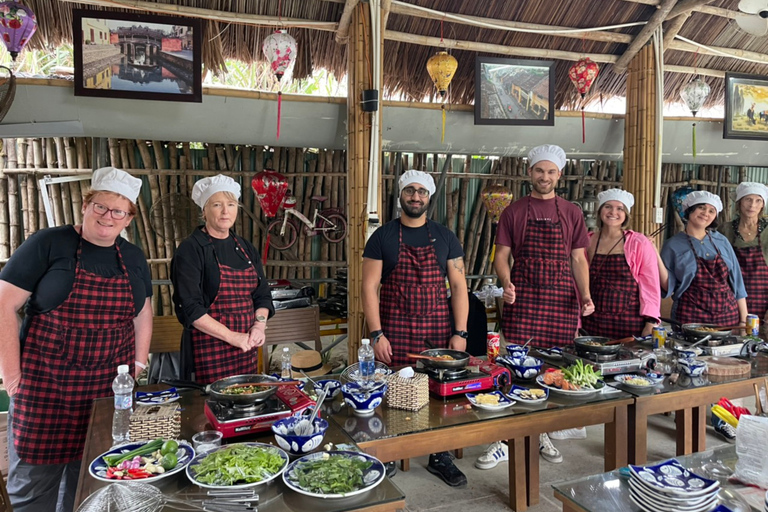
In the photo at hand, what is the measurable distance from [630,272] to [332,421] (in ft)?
9.18

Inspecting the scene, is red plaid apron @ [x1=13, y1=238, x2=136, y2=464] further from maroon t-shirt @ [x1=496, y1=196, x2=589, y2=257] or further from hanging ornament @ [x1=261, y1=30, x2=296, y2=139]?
hanging ornament @ [x1=261, y1=30, x2=296, y2=139]

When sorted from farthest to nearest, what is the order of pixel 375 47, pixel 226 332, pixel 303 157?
pixel 303 157 < pixel 375 47 < pixel 226 332

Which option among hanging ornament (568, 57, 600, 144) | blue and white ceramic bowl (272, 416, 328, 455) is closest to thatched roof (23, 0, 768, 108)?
hanging ornament (568, 57, 600, 144)

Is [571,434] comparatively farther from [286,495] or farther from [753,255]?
[286,495]

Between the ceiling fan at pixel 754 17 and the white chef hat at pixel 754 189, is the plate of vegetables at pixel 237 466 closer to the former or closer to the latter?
the ceiling fan at pixel 754 17

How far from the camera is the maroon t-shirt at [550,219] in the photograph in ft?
13.2

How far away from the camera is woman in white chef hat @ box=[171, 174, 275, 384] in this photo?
3.03 meters

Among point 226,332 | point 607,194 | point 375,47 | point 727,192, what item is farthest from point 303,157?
point 727,192

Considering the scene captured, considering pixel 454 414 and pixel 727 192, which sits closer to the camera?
pixel 454 414

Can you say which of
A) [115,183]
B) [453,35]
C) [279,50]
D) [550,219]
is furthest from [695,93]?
[115,183]

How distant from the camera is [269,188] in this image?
672 cm

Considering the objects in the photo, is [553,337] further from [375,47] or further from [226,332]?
[375,47]

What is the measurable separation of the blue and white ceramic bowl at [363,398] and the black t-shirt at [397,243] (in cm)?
126

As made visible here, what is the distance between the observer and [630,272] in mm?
4152
